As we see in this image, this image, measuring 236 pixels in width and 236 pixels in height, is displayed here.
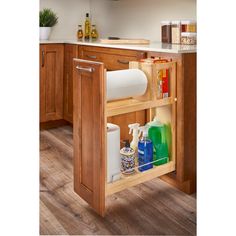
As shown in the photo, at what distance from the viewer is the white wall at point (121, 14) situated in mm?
2762

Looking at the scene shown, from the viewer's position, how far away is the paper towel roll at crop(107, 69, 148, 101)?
1640mm

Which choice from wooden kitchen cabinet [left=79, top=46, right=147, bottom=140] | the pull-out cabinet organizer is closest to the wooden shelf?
the pull-out cabinet organizer

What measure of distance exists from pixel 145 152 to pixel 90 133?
379mm

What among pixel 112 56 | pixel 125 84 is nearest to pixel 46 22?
pixel 112 56

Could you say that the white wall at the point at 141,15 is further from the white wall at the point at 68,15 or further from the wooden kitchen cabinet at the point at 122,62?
the wooden kitchen cabinet at the point at 122,62

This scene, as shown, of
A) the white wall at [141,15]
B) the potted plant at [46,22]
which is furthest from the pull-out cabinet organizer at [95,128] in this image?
the potted plant at [46,22]

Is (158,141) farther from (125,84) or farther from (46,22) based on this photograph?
(46,22)

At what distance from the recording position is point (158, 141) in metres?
1.97

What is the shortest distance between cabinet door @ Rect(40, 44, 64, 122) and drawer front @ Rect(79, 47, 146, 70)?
372 mm

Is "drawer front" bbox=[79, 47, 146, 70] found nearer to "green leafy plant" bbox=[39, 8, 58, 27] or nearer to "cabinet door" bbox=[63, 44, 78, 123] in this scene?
"cabinet door" bbox=[63, 44, 78, 123]

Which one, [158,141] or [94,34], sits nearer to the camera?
[158,141]

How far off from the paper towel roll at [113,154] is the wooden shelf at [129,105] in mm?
104
